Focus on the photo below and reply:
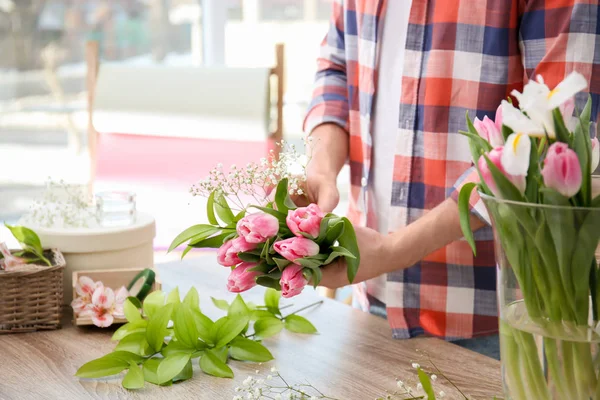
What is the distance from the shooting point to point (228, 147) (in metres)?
2.35

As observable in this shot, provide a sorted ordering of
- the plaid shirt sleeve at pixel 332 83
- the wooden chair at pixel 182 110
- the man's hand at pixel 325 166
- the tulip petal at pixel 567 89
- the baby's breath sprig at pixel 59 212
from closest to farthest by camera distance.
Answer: the tulip petal at pixel 567 89 < the man's hand at pixel 325 166 < the baby's breath sprig at pixel 59 212 < the plaid shirt sleeve at pixel 332 83 < the wooden chair at pixel 182 110

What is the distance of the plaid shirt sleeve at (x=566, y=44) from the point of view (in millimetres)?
1047

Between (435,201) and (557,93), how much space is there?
0.77 meters

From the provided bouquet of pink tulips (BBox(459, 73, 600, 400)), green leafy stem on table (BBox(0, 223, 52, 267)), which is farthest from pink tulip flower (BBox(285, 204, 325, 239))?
green leafy stem on table (BBox(0, 223, 52, 267))

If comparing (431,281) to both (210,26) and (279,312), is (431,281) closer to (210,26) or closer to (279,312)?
(279,312)

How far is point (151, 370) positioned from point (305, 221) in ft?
1.01

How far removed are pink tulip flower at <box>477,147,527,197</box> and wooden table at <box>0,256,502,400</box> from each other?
1.30 feet

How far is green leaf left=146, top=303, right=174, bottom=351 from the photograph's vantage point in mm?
990

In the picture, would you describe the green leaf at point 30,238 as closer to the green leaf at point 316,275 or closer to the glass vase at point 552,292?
the green leaf at point 316,275

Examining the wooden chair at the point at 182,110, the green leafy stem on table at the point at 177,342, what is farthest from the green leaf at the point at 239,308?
the wooden chair at the point at 182,110

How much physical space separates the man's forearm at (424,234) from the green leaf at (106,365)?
37 cm

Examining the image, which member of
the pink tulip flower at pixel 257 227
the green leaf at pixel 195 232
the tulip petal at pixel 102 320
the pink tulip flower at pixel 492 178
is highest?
the pink tulip flower at pixel 492 178

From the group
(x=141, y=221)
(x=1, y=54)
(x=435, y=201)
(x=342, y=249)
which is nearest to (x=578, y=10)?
(x=435, y=201)

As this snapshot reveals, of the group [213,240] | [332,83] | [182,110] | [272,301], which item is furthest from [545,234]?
[182,110]
